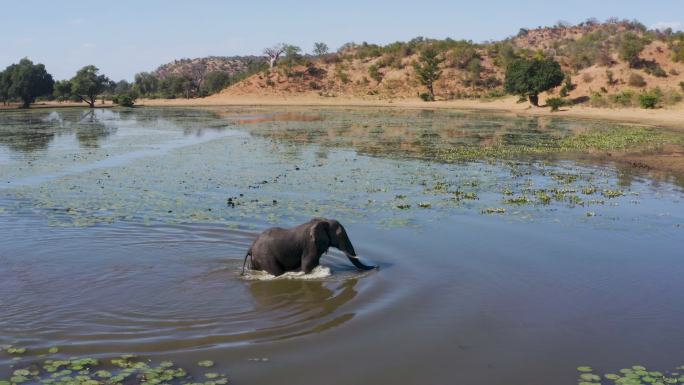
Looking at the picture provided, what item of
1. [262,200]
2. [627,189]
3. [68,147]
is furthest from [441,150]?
[68,147]

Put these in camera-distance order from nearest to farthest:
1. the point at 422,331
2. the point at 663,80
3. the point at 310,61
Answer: the point at 422,331, the point at 663,80, the point at 310,61

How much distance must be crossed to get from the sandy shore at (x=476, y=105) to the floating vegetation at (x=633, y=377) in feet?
117

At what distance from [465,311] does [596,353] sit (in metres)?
1.96

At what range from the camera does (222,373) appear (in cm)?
728

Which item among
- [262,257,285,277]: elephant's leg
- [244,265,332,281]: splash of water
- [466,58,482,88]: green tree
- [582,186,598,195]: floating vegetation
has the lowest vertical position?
[244,265,332,281]: splash of water

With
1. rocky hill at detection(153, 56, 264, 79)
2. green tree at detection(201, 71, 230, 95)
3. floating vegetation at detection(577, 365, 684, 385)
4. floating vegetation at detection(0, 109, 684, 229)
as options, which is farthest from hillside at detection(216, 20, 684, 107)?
rocky hill at detection(153, 56, 264, 79)

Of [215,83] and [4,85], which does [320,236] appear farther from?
[215,83]

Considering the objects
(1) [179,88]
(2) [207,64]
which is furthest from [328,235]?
(2) [207,64]

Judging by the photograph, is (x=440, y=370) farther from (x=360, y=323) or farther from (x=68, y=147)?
(x=68, y=147)

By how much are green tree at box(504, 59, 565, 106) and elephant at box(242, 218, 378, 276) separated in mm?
51816

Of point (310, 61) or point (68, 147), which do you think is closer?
point (68, 147)

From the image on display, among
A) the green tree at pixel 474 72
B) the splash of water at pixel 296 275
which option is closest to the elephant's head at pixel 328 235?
the splash of water at pixel 296 275

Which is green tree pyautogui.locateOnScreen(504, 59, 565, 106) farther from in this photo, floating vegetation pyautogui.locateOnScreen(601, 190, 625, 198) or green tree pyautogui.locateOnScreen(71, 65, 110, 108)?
green tree pyautogui.locateOnScreen(71, 65, 110, 108)

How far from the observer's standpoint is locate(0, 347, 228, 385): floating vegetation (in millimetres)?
6953
